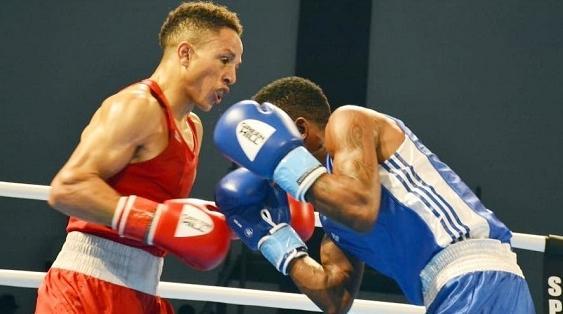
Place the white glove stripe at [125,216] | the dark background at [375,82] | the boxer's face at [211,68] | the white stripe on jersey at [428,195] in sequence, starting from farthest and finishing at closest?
the dark background at [375,82]
the boxer's face at [211,68]
the white stripe on jersey at [428,195]
the white glove stripe at [125,216]

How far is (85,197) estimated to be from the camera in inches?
86.8

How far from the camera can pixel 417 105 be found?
23.8ft

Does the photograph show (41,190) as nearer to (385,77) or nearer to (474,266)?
(474,266)

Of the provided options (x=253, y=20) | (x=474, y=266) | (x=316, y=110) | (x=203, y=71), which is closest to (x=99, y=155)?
(x=203, y=71)

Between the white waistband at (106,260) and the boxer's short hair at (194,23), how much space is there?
2.15 ft

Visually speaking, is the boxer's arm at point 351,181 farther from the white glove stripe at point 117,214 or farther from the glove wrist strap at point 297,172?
the white glove stripe at point 117,214

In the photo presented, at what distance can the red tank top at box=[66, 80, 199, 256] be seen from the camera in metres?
2.34

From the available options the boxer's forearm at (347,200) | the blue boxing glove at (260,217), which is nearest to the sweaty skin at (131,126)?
the blue boxing glove at (260,217)

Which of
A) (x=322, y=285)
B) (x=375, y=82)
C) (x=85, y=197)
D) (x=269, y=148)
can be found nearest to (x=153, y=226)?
(x=85, y=197)

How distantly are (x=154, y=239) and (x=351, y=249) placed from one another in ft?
2.17

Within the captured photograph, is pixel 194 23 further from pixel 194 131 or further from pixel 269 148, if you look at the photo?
pixel 269 148

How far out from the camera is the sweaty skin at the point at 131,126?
87.4 inches

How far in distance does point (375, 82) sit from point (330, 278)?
463 centimetres

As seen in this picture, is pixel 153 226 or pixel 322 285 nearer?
pixel 153 226
